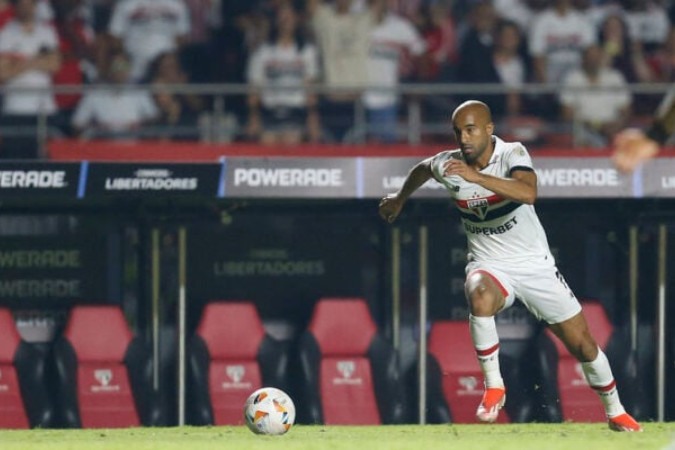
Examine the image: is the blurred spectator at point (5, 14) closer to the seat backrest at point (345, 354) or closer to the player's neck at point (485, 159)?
the seat backrest at point (345, 354)

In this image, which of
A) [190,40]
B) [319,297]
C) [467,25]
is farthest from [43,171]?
[467,25]

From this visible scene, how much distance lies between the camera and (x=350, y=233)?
14805 mm

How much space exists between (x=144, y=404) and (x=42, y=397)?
780 millimetres

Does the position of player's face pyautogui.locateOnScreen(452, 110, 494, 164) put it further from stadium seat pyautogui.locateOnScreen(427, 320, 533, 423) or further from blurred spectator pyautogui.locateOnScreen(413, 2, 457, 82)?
blurred spectator pyautogui.locateOnScreen(413, 2, 457, 82)

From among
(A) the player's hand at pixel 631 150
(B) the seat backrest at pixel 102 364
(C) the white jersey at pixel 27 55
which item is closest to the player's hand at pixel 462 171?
(A) the player's hand at pixel 631 150

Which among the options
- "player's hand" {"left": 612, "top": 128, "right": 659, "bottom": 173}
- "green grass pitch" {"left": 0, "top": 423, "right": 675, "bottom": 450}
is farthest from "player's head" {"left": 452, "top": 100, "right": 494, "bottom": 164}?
"player's hand" {"left": 612, "top": 128, "right": 659, "bottom": 173}

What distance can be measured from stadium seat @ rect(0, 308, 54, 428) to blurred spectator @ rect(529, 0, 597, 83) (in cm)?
553

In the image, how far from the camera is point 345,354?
47.0ft

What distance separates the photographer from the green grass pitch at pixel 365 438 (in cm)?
997

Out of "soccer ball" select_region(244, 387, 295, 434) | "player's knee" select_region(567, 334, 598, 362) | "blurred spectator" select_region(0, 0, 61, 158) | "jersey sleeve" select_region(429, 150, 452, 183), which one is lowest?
"soccer ball" select_region(244, 387, 295, 434)

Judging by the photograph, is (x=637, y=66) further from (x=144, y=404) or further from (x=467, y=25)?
(x=144, y=404)

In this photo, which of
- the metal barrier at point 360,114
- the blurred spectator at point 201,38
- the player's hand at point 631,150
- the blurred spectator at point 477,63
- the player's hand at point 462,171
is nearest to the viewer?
the player's hand at point 631,150

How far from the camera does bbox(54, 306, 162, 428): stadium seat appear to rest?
14055mm

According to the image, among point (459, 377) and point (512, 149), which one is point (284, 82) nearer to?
point (459, 377)
